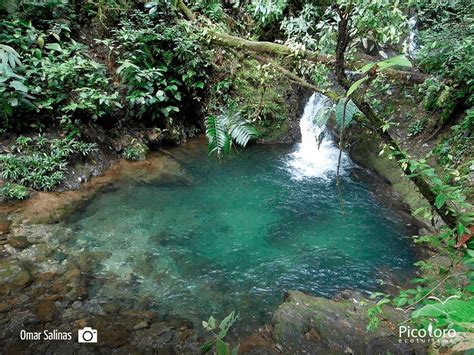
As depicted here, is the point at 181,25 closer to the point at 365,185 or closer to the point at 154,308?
the point at 365,185

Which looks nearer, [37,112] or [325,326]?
[325,326]

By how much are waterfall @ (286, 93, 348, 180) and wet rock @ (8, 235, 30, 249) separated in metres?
4.82

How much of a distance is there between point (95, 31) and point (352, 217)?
6.83 metres

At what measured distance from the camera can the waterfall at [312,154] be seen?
7.32 metres

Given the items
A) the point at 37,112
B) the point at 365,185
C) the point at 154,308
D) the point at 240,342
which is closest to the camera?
the point at 240,342

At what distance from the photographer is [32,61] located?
6355 mm

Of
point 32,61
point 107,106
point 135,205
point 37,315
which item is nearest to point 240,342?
point 37,315

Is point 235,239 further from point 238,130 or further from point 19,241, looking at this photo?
point 19,241

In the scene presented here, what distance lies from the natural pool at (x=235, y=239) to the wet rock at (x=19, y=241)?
2.05 ft

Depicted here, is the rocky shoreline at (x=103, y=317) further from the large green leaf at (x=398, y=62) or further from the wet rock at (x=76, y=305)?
the large green leaf at (x=398, y=62)

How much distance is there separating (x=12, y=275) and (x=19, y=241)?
0.69m

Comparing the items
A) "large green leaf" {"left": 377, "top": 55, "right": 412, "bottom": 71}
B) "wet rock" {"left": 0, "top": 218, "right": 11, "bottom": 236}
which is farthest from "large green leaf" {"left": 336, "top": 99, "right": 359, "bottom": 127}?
"wet rock" {"left": 0, "top": 218, "right": 11, "bottom": 236}

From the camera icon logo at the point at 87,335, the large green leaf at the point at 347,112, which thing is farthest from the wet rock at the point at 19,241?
the large green leaf at the point at 347,112

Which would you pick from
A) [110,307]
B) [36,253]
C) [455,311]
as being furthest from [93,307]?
[455,311]
